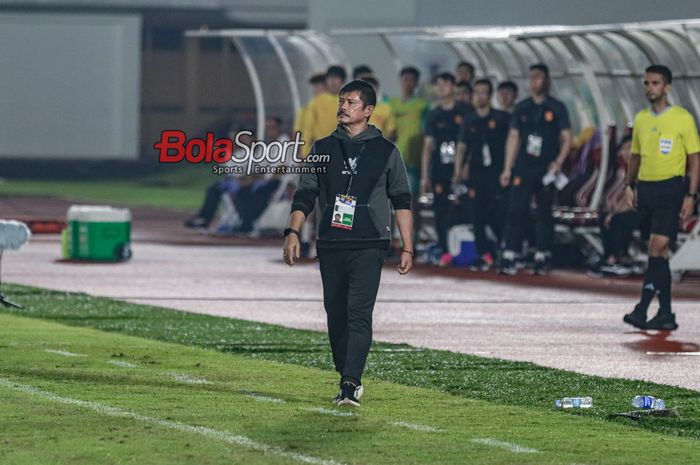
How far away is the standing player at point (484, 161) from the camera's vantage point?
23484 mm

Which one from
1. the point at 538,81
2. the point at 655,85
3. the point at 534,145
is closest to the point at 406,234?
the point at 655,85

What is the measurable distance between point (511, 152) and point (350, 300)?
1157cm

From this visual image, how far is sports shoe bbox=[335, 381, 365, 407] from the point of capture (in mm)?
11008

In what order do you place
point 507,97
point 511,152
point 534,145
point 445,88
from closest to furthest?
point 534,145
point 511,152
point 507,97
point 445,88

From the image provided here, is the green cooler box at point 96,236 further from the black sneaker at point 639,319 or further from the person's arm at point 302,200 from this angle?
the person's arm at point 302,200

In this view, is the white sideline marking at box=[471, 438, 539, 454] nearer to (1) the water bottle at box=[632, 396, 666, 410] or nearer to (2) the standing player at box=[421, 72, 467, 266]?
(1) the water bottle at box=[632, 396, 666, 410]

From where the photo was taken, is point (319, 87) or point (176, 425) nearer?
point (176, 425)

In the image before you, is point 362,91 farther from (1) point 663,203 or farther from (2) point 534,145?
(2) point 534,145

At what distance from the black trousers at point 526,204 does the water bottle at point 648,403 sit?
37.4 feet

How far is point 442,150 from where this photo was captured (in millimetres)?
24234

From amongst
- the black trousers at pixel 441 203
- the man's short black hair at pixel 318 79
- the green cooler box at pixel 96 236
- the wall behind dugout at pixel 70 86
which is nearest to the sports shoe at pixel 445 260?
the black trousers at pixel 441 203

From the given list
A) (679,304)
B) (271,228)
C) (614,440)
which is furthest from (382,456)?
(271,228)

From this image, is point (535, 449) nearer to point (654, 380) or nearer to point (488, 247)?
point (654, 380)

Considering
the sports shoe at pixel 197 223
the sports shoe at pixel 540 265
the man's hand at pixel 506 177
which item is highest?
the man's hand at pixel 506 177
